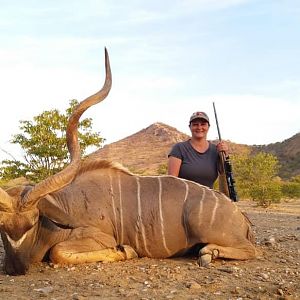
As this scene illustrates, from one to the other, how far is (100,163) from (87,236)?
2.20 feet

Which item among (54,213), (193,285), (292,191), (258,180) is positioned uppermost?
(54,213)

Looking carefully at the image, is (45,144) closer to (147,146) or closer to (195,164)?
(195,164)

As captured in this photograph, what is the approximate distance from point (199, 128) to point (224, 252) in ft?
4.68

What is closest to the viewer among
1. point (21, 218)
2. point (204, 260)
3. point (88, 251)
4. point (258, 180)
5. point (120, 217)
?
point (21, 218)

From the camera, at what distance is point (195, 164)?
16.1ft

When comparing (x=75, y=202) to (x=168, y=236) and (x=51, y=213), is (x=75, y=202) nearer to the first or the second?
(x=51, y=213)

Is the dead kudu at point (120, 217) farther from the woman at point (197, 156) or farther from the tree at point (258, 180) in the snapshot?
the tree at point (258, 180)

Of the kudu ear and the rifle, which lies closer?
the kudu ear

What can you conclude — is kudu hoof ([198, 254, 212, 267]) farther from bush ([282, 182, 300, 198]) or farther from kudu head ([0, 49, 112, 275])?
bush ([282, 182, 300, 198])

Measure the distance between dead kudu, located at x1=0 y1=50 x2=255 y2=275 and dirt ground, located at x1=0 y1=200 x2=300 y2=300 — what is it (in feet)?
0.37

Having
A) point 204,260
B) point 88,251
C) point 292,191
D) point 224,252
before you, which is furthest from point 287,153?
point 88,251

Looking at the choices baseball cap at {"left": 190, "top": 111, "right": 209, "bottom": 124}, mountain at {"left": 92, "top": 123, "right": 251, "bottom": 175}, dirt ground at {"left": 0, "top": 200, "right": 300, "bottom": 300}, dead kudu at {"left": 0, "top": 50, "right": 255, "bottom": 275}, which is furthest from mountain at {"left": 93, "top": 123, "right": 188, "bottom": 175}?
dirt ground at {"left": 0, "top": 200, "right": 300, "bottom": 300}

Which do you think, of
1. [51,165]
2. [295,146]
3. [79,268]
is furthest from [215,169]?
[295,146]

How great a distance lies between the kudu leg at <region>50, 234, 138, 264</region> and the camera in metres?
3.78
